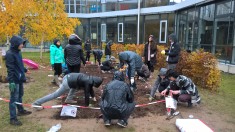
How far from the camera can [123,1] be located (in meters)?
22.5

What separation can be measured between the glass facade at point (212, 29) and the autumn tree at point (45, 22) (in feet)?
26.4

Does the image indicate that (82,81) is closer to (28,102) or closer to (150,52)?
(28,102)

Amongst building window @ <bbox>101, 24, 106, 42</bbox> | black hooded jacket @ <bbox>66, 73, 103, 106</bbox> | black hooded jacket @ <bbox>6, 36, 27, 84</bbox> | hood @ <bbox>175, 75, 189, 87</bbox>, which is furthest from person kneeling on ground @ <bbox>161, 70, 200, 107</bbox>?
building window @ <bbox>101, 24, 106, 42</bbox>

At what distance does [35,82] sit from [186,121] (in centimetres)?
603

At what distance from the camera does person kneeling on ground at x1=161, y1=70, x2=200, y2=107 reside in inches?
212

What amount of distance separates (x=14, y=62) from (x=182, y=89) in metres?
3.82

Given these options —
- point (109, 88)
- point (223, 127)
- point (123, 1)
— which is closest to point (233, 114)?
point (223, 127)

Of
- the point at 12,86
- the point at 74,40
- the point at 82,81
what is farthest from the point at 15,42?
the point at 74,40

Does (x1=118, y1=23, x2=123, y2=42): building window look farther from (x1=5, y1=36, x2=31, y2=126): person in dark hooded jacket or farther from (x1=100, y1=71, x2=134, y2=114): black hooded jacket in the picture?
(x1=100, y1=71, x2=134, y2=114): black hooded jacket

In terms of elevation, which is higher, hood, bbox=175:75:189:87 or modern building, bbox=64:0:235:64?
modern building, bbox=64:0:235:64

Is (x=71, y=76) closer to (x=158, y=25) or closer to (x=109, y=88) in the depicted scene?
(x=109, y=88)

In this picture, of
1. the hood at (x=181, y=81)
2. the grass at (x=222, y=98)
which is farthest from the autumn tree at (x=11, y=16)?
the grass at (x=222, y=98)

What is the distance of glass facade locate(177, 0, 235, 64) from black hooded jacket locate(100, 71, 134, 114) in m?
6.58

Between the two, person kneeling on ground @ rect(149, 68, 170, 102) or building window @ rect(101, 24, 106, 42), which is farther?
building window @ rect(101, 24, 106, 42)
